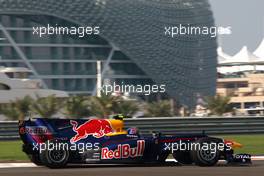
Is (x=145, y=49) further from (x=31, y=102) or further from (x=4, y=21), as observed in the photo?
(x=31, y=102)

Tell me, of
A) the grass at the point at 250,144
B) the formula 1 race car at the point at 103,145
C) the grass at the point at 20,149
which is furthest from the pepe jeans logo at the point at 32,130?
the grass at the point at 250,144

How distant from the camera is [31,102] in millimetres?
47062

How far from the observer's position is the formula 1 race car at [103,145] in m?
15.2

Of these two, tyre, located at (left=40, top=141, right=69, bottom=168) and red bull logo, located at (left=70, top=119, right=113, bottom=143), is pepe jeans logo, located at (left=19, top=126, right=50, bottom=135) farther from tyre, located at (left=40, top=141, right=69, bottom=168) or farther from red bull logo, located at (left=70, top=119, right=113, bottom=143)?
red bull logo, located at (left=70, top=119, right=113, bottom=143)

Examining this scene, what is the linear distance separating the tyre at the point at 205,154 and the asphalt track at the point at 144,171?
225 mm

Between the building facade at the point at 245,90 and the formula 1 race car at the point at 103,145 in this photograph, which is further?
the building facade at the point at 245,90

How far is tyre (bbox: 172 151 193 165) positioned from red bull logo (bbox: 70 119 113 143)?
1.60m

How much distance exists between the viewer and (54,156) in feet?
49.7

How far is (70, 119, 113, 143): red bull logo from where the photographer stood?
50.7ft

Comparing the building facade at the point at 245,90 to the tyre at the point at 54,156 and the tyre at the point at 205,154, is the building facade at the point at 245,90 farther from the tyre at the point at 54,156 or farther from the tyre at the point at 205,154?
the tyre at the point at 54,156

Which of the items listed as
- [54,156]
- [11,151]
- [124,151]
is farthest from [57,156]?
[11,151]

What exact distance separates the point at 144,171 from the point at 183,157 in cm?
217

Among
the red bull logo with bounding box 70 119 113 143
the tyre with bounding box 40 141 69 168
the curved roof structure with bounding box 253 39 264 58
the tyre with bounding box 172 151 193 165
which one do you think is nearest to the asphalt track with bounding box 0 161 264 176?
the tyre with bounding box 40 141 69 168

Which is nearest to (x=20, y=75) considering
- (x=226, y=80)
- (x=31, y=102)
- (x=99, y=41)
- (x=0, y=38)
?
(x=31, y=102)
